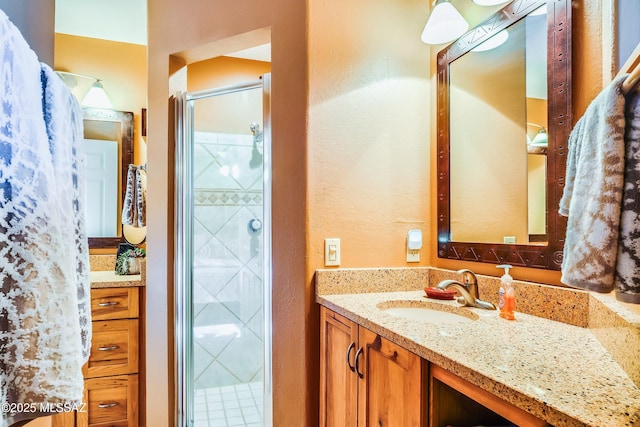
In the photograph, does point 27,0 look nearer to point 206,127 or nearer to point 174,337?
point 206,127

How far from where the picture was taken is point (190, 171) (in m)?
2.08

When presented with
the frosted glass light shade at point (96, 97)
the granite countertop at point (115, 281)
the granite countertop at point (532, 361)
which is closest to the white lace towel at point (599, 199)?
the granite countertop at point (532, 361)

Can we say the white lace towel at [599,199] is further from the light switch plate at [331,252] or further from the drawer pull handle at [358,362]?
the light switch plate at [331,252]

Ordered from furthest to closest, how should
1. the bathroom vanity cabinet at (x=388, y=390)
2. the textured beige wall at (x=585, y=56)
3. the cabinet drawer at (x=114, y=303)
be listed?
the cabinet drawer at (x=114, y=303)
the textured beige wall at (x=585, y=56)
the bathroom vanity cabinet at (x=388, y=390)

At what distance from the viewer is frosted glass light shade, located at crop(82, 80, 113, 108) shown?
103 inches

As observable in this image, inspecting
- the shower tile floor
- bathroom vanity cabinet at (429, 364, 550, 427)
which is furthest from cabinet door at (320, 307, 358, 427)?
the shower tile floor

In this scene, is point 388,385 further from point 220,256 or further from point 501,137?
point 220,256

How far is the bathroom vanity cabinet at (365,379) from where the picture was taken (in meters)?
0.96

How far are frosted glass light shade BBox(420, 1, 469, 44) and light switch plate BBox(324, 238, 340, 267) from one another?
3.34 ft

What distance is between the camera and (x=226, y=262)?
2.39m

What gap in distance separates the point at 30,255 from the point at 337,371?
1052mm

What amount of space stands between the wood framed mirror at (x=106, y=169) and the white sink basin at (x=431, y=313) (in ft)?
6.92

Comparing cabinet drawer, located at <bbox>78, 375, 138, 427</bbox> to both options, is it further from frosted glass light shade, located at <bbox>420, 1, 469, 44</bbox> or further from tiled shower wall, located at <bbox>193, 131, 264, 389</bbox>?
frosted glass light shade, located at <bbox>420, 1, 469, 44</bbox>

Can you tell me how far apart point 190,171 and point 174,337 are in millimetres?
930
